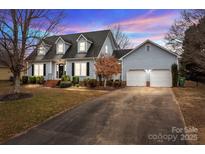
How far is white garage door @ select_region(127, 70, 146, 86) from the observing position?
1909 cm

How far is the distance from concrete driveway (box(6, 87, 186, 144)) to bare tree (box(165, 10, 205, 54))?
7742 millimetres

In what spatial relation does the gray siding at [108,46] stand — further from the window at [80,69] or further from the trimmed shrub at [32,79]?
the trimmed shrub at [32,79]

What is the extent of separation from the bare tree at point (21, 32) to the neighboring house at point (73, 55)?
7.95m

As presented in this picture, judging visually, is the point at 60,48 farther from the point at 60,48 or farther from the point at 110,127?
the point at 110,127

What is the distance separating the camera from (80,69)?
19.8m

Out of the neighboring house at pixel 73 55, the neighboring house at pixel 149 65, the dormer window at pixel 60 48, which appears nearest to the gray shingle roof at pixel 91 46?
the neighboring house at pixel 73 55

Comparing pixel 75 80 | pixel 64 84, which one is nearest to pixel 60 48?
pixel 75 80

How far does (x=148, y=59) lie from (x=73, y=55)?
7.29 metres

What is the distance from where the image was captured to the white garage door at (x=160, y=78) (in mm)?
18344

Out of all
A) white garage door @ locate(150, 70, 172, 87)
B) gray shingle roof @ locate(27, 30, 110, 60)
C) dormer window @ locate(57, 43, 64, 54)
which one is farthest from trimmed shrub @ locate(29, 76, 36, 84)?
white garage door @ locate(150, 70, 172, 87)

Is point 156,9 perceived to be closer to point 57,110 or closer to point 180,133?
point 180,133

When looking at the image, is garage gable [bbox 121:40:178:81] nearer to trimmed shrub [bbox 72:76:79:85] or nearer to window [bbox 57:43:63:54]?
trimmed shrub [bbox 72:76:79:85]

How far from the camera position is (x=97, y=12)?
8812mm
